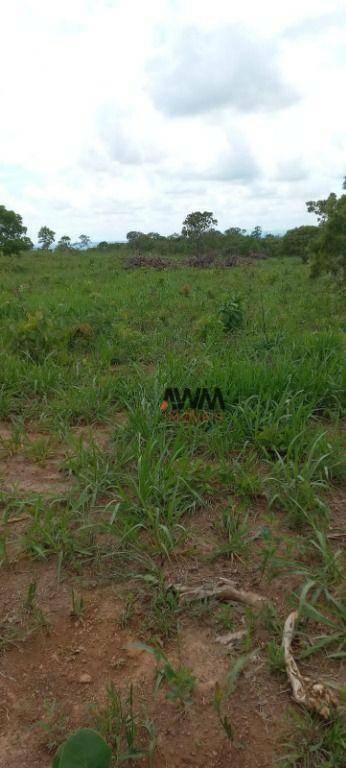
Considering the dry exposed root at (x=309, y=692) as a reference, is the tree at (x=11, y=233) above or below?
above

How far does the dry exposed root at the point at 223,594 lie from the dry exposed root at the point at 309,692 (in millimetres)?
245

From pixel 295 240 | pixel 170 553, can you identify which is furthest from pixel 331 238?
pixel 295 240

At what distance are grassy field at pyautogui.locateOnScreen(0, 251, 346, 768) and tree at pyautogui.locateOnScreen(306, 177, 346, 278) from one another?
7.55 ft

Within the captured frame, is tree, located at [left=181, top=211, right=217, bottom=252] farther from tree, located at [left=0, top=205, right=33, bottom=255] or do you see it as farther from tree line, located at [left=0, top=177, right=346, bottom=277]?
tree, located at [left=0, top=205, right=33, bottom=255]

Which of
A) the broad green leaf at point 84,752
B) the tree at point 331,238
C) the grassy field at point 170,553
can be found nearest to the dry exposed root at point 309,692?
the grassy field at point 170,553

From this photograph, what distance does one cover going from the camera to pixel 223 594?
1.88 m

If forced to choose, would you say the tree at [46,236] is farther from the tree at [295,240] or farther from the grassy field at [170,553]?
the grassy field at [170,553]

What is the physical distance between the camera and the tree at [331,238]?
6.02 metres

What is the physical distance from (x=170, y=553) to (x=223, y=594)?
301mm

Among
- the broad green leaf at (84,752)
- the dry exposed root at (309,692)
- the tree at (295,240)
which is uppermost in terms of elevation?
the tree at (295,240)

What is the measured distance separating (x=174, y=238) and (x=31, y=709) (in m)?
24.2

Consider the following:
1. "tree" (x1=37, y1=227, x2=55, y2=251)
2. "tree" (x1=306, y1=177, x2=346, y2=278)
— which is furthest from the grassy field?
"tree" (x1=37, y1=227, x2=55, y2=251)

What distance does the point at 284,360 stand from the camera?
150 inches

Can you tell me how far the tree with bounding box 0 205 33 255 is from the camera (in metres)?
13.6
